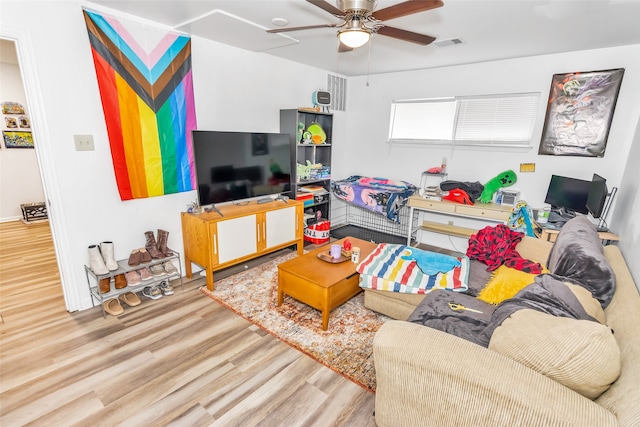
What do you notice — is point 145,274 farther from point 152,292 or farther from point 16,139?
point 16,139

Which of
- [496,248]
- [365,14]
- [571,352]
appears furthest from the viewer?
[496,248]

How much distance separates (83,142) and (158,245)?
105 cm

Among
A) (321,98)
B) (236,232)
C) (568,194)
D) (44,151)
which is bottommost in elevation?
(236,232)

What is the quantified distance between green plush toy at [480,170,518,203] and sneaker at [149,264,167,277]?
3.64m

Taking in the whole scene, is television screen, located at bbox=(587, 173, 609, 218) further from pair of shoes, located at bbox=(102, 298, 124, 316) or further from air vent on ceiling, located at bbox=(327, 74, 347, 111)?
pair of shoes, located at bbox=(102, 298, 124, 316)

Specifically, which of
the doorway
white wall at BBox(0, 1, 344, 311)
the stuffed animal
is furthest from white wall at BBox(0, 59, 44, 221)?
the stuffed animal

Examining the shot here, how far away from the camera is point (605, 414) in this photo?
944 millimetres

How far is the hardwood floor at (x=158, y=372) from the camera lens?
5.64ft

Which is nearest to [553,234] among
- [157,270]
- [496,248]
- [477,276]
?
[496,248]

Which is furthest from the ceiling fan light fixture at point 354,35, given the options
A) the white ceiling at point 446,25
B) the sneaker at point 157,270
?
the sneaker at point 157,270

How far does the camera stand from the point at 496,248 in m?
2.63

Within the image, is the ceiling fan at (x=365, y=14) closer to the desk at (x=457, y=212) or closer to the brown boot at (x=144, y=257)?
the desk at (x=457, y=212)

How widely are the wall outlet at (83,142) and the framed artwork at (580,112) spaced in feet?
14.7

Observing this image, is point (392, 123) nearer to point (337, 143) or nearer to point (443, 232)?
point (337, 143)
